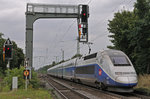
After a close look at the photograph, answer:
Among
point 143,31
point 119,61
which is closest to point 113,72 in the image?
point 119,61

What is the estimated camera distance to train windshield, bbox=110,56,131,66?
1546 cm

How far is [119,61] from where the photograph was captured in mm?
15695

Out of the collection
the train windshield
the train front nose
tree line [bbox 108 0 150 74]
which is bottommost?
the train front nose

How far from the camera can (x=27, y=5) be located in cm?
2123

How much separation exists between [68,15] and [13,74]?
26.8 ft

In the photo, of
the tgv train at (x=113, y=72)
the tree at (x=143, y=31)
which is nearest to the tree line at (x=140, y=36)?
the tree at (x=143, y=31)

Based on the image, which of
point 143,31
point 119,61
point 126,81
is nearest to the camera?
point 126,81

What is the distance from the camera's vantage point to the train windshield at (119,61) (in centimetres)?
1546

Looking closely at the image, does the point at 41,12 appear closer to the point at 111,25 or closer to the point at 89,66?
the point at 89,66

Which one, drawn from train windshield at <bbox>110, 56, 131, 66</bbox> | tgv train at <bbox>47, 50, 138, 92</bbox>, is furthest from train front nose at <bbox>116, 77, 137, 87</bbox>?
train windshield at <bbox>110, 56, 131, 66</bbox>

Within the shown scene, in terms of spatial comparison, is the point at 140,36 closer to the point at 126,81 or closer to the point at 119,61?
the point at 119,61

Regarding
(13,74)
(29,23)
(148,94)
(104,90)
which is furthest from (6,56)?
(148,94)

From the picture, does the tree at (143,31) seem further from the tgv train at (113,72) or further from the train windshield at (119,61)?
the train windshield at (119,61)

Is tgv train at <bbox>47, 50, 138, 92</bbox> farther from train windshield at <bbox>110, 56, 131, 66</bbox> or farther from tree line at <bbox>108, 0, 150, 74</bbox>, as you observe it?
tree line at <bbox>108, 0, 150, 74</bbox>
